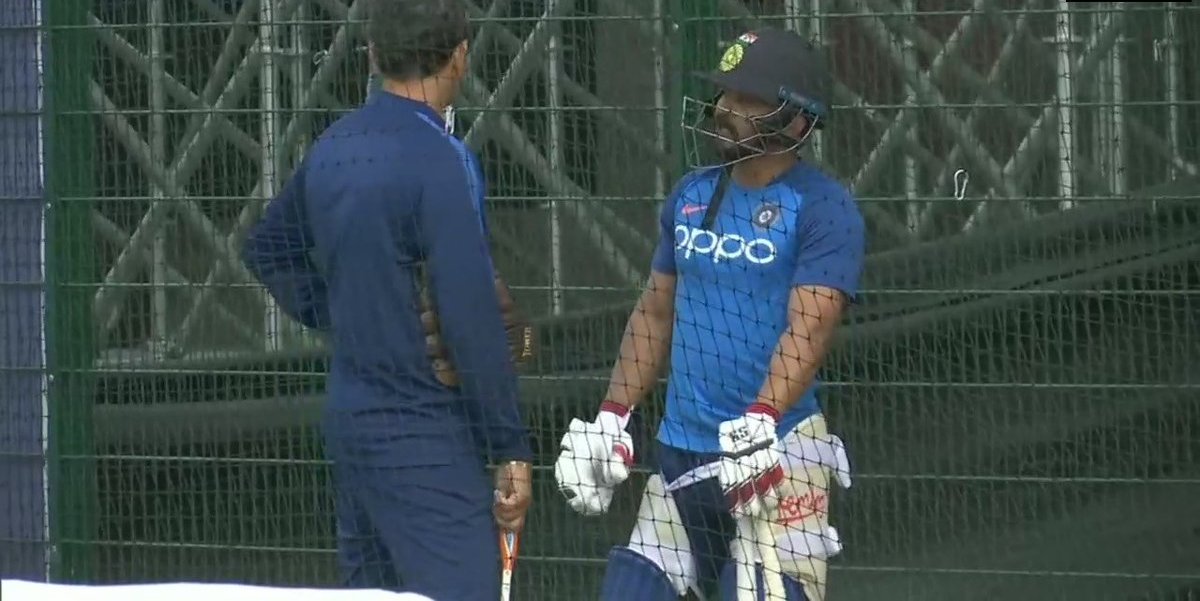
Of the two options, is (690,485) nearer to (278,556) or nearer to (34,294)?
(278,556)

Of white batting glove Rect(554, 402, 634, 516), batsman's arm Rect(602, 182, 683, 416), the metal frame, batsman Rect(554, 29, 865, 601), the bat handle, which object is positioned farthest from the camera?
the metal frame

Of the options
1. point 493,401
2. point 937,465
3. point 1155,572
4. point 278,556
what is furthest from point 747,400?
point 278,556

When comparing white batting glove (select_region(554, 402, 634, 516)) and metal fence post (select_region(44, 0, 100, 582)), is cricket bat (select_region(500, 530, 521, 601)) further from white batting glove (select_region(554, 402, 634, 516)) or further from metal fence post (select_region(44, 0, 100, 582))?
metal fence post (select_region(44, 0, 100, 582))

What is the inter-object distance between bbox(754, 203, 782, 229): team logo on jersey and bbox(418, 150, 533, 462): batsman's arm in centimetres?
56

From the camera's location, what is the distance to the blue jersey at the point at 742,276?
171 inches

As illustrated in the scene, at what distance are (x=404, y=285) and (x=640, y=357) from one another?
0.58 m

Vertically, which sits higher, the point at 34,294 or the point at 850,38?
the point at 850,38

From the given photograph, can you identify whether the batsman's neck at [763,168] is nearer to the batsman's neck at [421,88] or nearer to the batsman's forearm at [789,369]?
the batsman's forearm at [789,369]

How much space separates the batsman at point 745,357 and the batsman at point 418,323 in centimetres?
26

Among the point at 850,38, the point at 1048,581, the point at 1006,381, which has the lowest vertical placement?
the point at 1048,581

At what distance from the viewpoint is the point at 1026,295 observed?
506 centimetres

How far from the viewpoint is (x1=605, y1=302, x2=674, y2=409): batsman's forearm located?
4.65 meters

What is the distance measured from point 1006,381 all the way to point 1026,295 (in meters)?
0.21

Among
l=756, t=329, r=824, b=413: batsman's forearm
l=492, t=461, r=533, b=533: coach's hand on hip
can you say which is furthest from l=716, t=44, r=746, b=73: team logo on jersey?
l=492, t=461, r=533, b=533: coach's hand on hip
